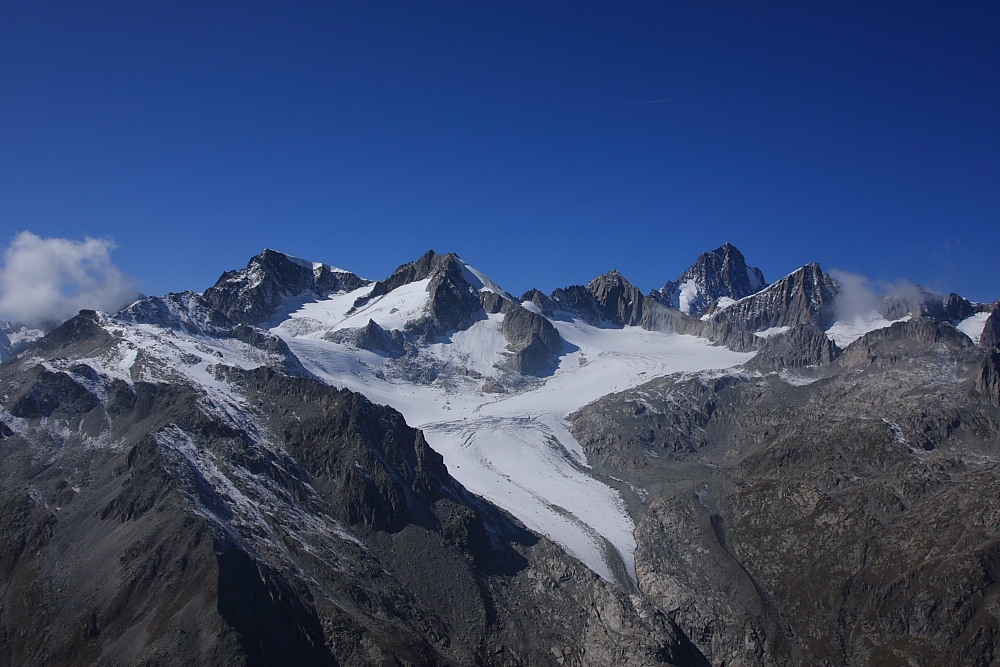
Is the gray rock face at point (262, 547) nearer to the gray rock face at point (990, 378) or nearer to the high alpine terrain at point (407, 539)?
the high alpine terrain at point (407, 539)

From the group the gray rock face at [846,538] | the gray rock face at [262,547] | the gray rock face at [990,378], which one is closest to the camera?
the gray rock face at [262,547]

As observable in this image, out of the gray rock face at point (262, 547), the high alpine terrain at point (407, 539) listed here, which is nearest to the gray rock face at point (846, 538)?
the high alpine terrain at point (407, 539)

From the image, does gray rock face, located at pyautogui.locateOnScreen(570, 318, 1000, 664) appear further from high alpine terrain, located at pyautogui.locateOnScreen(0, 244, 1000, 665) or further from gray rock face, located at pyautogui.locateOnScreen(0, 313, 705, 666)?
gray rock face, located at pyautogui.locateOnScreen(0, 313, 705, 666)

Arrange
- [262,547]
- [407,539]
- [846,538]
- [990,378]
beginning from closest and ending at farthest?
[262,547], [407,539], [846,538], [990,378]

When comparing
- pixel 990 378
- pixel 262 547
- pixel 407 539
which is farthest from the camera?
pixel 990 378

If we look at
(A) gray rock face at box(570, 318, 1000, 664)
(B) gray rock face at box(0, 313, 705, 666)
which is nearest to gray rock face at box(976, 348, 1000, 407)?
(A) gray rock face at box(570, 318, 1000, 664)

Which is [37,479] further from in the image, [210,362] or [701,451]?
[701,451]

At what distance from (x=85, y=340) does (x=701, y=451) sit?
147865 millimetres

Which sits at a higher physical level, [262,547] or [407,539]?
[407,539]

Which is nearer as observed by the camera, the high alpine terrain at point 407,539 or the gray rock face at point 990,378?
the high alpine terrain at point 407,539

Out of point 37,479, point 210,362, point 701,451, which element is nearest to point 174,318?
point 210,362

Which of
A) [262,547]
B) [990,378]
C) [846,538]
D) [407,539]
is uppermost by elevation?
[990,378]

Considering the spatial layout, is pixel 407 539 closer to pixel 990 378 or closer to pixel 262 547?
→ pixel 262 547

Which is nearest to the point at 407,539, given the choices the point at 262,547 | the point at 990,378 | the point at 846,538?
the point at 262,547
